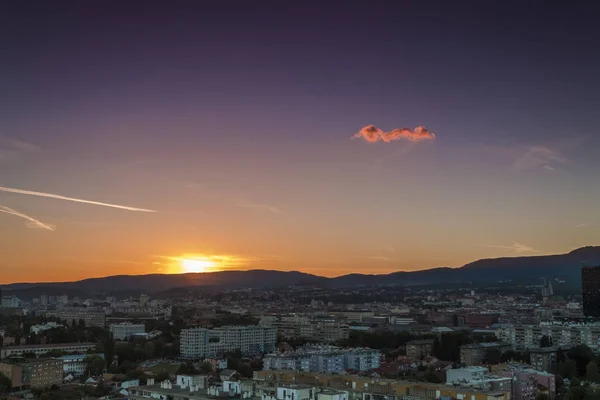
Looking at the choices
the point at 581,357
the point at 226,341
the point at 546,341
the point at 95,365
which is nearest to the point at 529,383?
the point at 581,357

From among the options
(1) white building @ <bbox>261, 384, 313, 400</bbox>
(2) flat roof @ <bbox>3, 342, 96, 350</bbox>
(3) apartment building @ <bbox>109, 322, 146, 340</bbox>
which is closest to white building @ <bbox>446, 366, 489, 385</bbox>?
(1) white building @ <bbox>261, 384, 313, 400</bbox>

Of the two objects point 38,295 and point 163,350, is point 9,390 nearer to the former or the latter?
point 163,350

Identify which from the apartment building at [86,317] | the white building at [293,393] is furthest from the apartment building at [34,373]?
the apartment building at [86,317]

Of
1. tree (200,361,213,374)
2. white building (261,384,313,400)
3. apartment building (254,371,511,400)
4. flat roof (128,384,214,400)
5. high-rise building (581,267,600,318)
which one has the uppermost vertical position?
high-rise building (581,267,600,318)

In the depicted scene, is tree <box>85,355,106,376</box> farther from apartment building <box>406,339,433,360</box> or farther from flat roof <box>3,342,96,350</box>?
apartment building <box>406,339,433,360</box>

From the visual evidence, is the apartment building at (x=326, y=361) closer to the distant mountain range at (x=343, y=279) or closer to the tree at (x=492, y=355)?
the tree at (x=492, y=355)

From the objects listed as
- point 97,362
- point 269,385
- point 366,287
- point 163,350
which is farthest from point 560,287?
point 269,385
